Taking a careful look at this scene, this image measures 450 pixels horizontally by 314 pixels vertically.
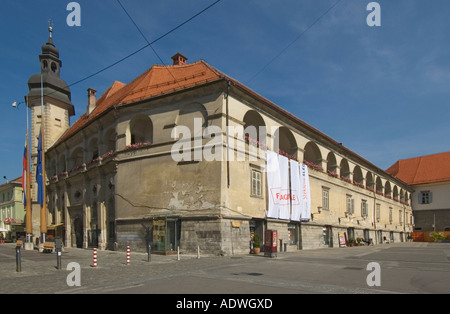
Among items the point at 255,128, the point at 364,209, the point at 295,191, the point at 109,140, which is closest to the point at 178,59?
the point at 109,140

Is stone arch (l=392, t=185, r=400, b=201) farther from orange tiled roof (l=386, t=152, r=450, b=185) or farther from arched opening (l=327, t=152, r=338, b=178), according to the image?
arched opening (l=327, t=152, r=338, b=178)

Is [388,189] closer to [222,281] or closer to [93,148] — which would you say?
[93,148]

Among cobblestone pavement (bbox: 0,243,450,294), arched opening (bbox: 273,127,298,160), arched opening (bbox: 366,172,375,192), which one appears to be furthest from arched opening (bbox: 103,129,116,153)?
arched opening (bbox: 366,172,375,192)

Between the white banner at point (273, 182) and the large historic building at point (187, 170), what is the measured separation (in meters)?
0.43

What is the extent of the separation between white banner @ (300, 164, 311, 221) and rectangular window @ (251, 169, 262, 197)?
5527 mm

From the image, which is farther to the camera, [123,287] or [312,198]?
[312,198]

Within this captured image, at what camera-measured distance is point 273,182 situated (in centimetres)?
2634

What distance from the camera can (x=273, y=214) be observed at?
25703 millimetres

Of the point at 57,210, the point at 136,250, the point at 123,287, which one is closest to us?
the point at 123,287

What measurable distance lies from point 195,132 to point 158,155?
3304 mm

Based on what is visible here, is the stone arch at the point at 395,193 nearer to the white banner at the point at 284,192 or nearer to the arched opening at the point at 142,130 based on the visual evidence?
the white banner at the point at 284,192

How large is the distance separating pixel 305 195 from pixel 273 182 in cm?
546
